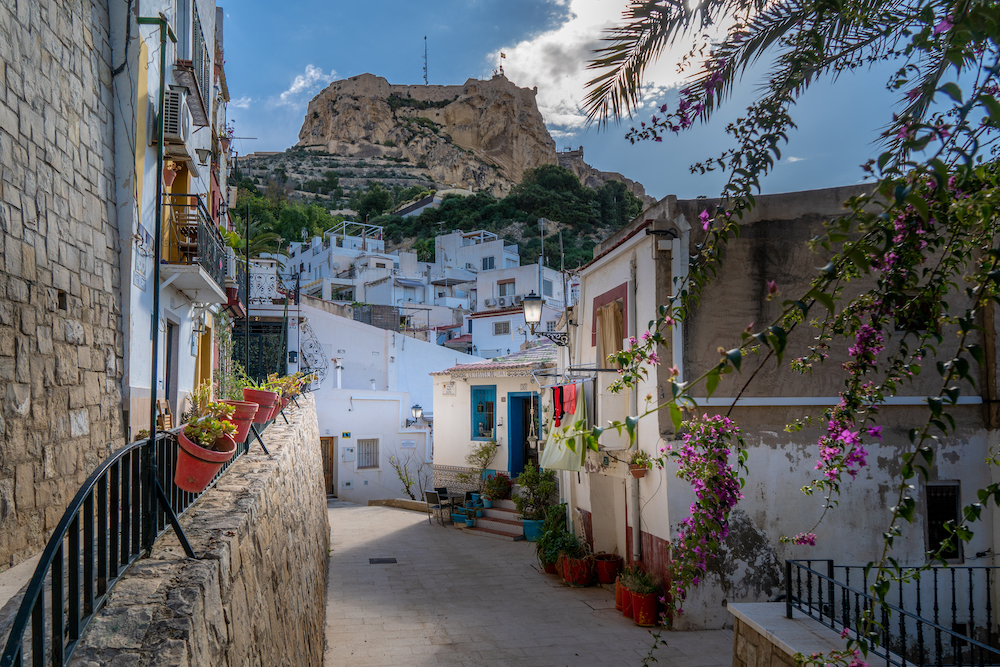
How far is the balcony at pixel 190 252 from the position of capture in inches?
393

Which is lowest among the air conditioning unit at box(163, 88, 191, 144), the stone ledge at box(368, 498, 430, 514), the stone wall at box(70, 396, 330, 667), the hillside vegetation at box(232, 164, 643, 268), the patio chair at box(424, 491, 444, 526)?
the stone ledge at box(368, 498, 430, 514)

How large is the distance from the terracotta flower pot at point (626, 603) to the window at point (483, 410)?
10667mm

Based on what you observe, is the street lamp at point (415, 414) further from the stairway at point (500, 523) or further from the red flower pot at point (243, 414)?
the red flower pot at point (243, 414)

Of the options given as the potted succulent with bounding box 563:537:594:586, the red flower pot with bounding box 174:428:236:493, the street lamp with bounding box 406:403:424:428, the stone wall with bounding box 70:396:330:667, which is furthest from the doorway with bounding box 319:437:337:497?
the red flower pot with bounding box 174:428:236:493

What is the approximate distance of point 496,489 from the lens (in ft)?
64.9

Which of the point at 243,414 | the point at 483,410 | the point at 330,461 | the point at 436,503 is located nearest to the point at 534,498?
the point at 436,503

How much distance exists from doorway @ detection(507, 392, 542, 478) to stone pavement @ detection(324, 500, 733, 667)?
381 cm

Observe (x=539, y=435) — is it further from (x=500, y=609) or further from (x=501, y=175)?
(x=501, y=175)

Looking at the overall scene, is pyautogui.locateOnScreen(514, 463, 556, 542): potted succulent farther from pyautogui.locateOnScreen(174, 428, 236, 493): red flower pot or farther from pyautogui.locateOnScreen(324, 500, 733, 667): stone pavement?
pyautogui.locateOnScreen(174, 428, 236, 493): red flower pot

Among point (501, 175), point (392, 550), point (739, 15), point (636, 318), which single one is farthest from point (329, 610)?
point (501, 175)

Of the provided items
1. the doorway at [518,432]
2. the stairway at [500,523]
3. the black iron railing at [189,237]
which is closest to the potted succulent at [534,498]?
the stairway at [500,523]

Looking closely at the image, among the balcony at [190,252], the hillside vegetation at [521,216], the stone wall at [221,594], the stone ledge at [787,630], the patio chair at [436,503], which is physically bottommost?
the patio chair at [436,503]

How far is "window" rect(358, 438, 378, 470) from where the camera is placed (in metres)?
26.0

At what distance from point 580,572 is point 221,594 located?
33.9ft
